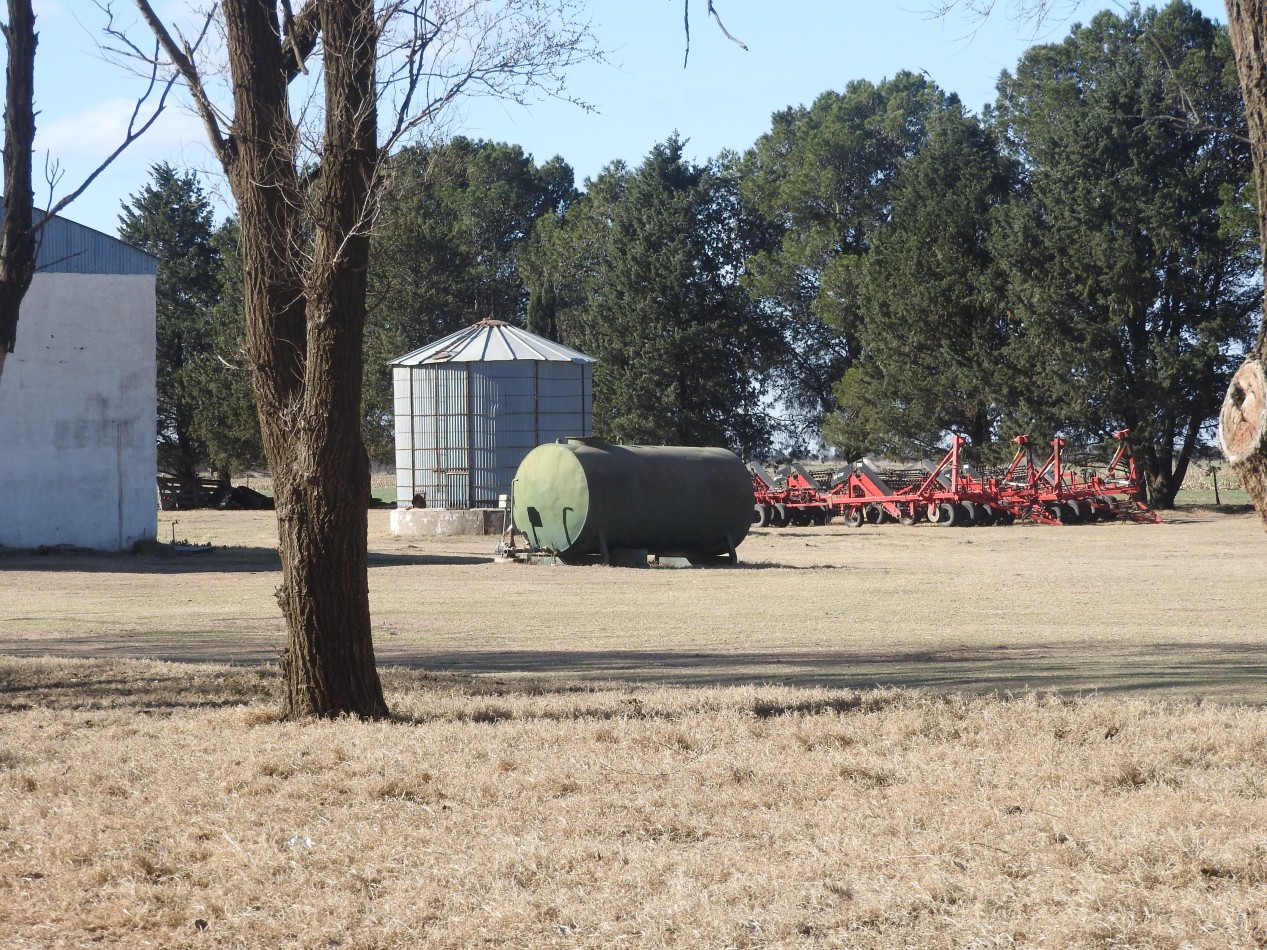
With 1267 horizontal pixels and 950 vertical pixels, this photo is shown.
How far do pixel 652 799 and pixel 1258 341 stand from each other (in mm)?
2910

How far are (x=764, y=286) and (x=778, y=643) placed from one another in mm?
51139

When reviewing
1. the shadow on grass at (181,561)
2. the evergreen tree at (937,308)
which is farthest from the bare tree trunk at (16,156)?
the evergreen tree at (937,308)

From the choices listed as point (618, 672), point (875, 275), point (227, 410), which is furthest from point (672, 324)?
point (618, 672)

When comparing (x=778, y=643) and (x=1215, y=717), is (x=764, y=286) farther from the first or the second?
(x=1215, y=717)

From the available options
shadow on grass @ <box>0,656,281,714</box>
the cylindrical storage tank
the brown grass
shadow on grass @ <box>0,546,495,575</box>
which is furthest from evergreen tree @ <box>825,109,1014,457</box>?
the brown grass

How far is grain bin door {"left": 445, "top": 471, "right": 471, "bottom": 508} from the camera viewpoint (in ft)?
131

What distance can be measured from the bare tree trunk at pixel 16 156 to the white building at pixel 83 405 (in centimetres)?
1923

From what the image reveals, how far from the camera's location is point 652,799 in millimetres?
5938

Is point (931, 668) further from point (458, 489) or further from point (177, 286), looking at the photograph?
point (177, 286)

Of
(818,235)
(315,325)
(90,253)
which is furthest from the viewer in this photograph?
(818,235)

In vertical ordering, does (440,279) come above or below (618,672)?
above

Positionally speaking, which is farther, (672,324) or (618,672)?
(672,324)

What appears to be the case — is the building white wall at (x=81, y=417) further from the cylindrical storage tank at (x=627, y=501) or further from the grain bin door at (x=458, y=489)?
the grain bin door at (x=458, y=489)

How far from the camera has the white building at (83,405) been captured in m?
29.2
